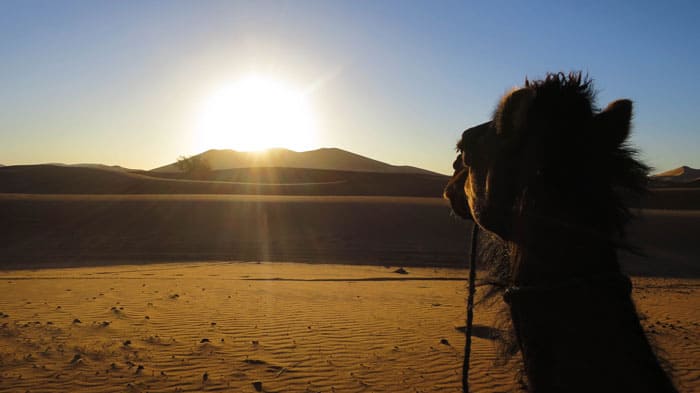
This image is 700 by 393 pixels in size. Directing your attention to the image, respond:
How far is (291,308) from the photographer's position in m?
10.6

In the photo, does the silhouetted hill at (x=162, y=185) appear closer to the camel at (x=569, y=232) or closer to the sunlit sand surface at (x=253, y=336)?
the sunlit sand surface at (x=253, y=336)

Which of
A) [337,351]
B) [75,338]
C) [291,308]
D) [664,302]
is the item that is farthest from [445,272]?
[75,338]

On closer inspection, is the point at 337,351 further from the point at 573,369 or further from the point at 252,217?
the point at 252,217

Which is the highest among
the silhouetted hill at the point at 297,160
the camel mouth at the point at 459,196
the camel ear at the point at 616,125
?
the silhouetted hill at the point at 297,160

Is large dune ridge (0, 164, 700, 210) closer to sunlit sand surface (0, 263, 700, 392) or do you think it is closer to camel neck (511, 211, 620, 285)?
sunlit sand surface (0, 263, 700, 392)

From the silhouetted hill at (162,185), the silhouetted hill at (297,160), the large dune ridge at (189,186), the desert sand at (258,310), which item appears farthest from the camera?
the silhouetted hill at (297,160)

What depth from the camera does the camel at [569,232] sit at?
1612 mm

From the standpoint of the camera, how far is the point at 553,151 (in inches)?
70.0

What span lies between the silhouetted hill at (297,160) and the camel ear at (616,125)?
15019 centimetres

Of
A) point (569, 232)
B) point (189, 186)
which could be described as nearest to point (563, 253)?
point (569, 232)

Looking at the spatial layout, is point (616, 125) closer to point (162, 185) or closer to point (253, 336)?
point (253, 336)

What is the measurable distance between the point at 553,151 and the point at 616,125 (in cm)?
24

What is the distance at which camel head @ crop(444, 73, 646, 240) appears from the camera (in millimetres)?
1754

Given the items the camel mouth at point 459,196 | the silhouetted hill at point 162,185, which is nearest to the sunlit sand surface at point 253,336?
the camel mouth at point 459,196
